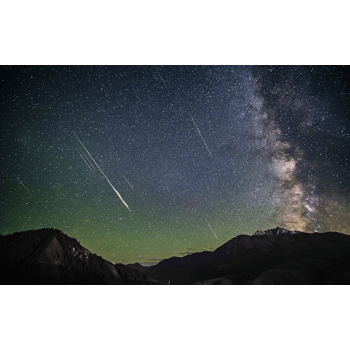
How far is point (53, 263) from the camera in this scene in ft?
32.7

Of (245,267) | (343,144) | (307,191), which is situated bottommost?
(245,267)

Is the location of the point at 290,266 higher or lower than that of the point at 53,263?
higher

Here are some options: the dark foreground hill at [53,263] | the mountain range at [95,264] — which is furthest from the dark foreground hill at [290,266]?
the dark foreground hill at [53,263]

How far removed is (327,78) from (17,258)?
1436cm

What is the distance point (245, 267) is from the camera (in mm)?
15273

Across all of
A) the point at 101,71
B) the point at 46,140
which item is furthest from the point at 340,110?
the point at 46,140

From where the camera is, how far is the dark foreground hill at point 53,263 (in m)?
7.93

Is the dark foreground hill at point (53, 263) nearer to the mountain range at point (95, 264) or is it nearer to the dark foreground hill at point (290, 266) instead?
the mountain range at point (95, 264)

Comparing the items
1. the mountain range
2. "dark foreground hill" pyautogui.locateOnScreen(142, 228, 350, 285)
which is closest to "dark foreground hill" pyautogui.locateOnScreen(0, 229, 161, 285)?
the mountain range

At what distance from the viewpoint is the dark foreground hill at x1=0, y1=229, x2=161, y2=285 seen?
26.0 ft

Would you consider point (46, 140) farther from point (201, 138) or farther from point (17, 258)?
point (201, 138)

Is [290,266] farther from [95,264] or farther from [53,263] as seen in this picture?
[53,263]

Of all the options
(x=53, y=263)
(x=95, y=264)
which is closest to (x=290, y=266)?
(x=95, y=264)

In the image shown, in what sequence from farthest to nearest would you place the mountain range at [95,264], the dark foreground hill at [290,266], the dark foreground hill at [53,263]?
the dark foreground hill at [290,266] → the mountain range at [95,264] → the dark foreground hill at [53,263]
